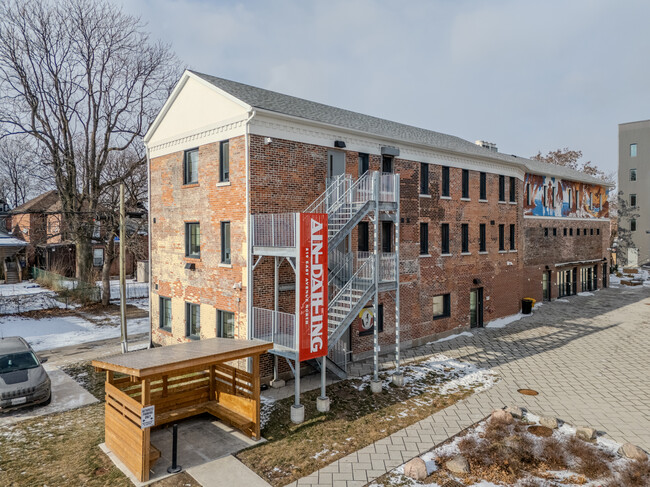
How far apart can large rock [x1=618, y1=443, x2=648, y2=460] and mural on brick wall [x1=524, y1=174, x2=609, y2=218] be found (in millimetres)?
20480

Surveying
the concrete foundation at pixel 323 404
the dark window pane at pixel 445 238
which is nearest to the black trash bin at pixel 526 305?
the dark window pane at pixel 445 238

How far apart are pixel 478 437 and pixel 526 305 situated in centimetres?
1783

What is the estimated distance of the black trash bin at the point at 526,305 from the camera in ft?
84.7

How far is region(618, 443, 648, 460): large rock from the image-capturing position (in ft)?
30.2

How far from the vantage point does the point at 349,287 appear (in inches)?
528

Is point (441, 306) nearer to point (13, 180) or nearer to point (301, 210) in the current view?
point (301, 210)

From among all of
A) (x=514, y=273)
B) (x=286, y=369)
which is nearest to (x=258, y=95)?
(x=286, y=369)

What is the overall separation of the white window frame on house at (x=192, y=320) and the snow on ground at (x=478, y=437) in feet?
32.8

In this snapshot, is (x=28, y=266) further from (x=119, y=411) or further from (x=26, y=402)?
(x=119, y=411)

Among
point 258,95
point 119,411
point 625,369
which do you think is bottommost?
point 625,369

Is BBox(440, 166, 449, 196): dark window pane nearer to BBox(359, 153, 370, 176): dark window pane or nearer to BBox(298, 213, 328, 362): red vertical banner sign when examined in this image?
BBox(359, 153, 370, 176): dark window pane

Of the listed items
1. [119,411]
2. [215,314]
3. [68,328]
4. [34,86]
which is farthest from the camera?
[34,86]

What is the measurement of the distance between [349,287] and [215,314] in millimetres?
5194

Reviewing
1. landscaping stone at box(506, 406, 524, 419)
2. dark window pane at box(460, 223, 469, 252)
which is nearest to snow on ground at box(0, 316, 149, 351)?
dark window pane at box(460, 223, 469, 252)
